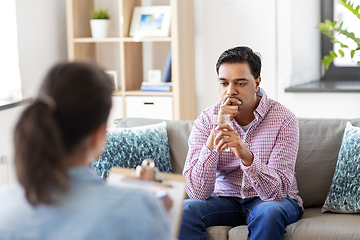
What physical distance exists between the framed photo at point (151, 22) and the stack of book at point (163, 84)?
22 cm

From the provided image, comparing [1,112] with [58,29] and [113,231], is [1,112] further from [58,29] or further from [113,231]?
[113,231]

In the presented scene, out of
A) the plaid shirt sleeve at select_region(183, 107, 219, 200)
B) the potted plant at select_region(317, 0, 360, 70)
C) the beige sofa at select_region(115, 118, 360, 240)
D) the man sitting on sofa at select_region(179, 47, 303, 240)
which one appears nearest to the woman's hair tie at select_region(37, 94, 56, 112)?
the man sitting on sofa at select_region(179, 47, 303, 240)

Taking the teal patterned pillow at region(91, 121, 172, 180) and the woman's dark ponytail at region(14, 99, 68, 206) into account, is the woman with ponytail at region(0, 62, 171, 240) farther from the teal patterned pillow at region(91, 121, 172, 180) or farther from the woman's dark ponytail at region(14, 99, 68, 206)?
the teal patterned pillow at region(91, 121, 172, 180)

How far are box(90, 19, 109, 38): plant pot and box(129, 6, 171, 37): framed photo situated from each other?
213mm

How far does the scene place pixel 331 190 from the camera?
2105mm

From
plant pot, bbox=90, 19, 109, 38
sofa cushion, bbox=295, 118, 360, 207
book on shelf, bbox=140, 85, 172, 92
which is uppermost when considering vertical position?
plant pot, bbox=90, 19, 109, 38

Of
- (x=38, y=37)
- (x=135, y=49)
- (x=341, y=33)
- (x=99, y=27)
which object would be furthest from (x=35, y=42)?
(x=341, y=33)

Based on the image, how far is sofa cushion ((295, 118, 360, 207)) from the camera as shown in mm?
2197

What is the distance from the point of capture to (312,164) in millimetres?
2213

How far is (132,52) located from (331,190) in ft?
6.81

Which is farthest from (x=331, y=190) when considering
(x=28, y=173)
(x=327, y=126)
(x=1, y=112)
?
(x=1, y=112)

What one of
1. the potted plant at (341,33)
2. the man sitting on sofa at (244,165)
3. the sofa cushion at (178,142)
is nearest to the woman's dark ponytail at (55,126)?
the man sitting on sofa at (244,165)

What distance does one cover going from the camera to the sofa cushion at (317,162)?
2.20 meters

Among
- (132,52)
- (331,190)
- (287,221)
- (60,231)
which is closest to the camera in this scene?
(60,231)
